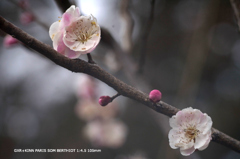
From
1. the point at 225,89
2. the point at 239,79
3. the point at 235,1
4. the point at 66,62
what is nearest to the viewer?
the point at 66,62

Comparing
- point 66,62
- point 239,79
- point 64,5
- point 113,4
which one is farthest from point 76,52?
point 239,79

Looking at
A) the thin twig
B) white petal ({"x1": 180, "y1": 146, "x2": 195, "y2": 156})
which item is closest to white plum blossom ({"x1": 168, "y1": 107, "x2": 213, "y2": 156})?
white petal ({"x1": 180, "y1": 146, "x2": 195, "y2": 156})

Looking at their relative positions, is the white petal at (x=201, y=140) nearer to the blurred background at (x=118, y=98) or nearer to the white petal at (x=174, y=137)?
the white petal at (x=174, y=137)

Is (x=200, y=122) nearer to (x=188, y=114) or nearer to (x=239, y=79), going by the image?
(x=188, y=114)

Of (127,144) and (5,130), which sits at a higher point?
(5,130)

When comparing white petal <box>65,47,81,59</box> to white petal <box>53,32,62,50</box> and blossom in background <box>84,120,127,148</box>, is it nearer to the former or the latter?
white petal <box>53,32,62,50</box>

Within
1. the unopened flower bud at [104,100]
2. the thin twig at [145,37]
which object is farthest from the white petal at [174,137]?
the thin twig at [145,37]
